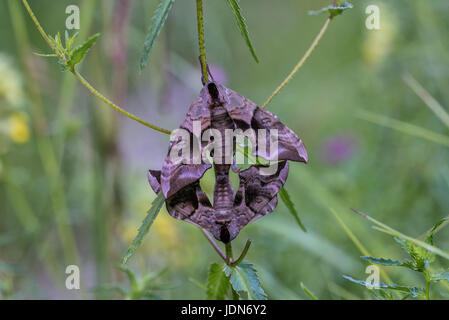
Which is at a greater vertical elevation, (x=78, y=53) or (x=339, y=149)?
(x=78, y=53)

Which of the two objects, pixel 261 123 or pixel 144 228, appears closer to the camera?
pixel 144 228

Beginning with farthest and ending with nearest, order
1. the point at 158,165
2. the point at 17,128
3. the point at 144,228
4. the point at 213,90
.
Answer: the point at 158,165 < the point at 17,128 < the point at 213,90 < the point at 144,228

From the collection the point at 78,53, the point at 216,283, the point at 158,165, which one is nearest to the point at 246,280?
the point at 216,283

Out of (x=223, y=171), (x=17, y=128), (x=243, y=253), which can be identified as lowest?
(x=243, y=253)

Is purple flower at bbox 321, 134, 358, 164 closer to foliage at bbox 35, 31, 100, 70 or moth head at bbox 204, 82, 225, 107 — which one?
moth head at bbox 204, 82, 225, 107

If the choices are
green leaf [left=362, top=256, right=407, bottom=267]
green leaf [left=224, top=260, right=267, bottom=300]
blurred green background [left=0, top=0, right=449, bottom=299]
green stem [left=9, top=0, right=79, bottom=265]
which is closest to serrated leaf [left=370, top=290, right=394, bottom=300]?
green leaf [left=362, top=256, right=407, bottom=267]

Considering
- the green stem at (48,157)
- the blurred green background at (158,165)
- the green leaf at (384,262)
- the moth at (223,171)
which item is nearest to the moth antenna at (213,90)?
the moth at (223,171)

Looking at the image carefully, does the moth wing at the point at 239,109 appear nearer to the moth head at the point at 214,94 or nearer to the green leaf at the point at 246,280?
the moth head at the point at 214,94

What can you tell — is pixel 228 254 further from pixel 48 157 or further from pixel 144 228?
pixel 48 157
